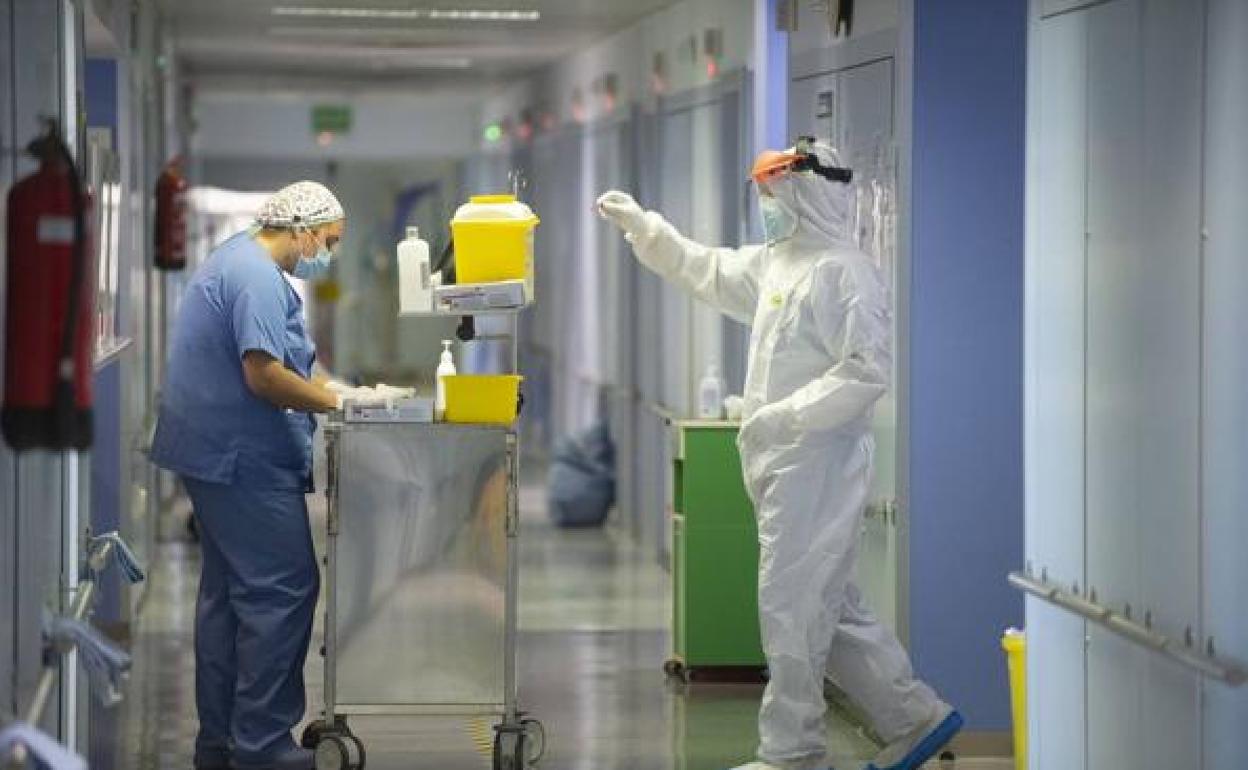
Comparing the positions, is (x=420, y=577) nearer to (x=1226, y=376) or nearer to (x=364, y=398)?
(x=364, y=398)

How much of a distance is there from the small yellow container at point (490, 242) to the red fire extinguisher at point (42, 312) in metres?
2.55

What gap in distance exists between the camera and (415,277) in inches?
253

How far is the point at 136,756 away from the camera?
673 cm

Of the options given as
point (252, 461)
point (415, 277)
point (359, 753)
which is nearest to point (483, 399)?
point (415, 277)

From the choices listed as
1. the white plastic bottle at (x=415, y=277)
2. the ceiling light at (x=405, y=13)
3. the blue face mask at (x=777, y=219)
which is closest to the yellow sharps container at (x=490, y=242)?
the white plastic bottle at (x=415, y=277)

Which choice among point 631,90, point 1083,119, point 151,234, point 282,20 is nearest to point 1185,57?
point 1083,119

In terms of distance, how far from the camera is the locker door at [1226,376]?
14.1 feet

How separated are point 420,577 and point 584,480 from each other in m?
6.73

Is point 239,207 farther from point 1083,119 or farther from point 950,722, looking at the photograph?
point 1083,119

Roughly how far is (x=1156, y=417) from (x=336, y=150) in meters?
18.1

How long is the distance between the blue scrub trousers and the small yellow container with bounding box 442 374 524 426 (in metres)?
0.49

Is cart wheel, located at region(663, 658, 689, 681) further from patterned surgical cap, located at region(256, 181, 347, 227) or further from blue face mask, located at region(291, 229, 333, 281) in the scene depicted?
patterned surgical cap, located at region(256, 181, 347, 227)

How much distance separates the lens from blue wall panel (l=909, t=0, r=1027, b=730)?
6652 millimetres

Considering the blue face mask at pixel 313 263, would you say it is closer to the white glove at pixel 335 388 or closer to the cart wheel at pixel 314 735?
the white glove at pixel 335 388
